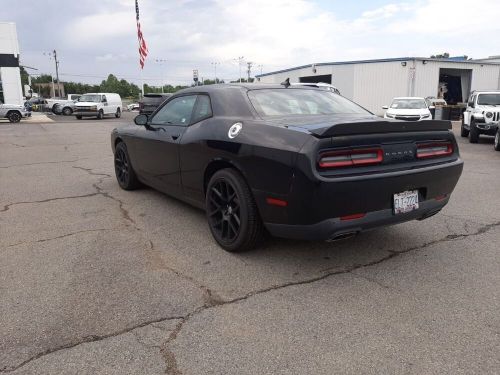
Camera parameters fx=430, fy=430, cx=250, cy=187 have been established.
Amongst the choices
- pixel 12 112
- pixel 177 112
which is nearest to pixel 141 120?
pixel 177 112

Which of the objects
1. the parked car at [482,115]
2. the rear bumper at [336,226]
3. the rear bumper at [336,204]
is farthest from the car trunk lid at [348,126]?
the parked car at [482,115]

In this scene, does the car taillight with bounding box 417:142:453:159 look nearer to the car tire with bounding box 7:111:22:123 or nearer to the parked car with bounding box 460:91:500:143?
the parked car with bounding box 460:91:500:143

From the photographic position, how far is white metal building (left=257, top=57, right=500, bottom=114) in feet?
103

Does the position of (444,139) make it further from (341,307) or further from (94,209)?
(94,209)

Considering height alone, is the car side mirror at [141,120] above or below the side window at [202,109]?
below

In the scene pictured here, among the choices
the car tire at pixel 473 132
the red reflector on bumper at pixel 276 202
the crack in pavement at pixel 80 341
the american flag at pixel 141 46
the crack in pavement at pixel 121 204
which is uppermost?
the american flag at pixel 141 46

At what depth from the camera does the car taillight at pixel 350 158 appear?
10.2 ft

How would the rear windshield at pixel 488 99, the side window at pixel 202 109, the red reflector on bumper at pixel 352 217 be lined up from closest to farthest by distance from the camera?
the red reflector on bumper at pixel 352 217
the side window at pixel 202 109
the rear windshield at pixel 488 99

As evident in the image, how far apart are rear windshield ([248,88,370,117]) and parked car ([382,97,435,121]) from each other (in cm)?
1338

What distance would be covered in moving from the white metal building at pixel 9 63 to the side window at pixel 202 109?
35.2 m

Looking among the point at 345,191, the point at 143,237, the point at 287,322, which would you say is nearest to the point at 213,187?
the point at 143,237

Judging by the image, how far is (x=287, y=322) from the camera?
2791 millimetres

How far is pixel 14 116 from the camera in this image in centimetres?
2723

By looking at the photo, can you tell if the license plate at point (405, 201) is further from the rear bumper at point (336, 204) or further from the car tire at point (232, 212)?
the car tire at point (232, 212)
